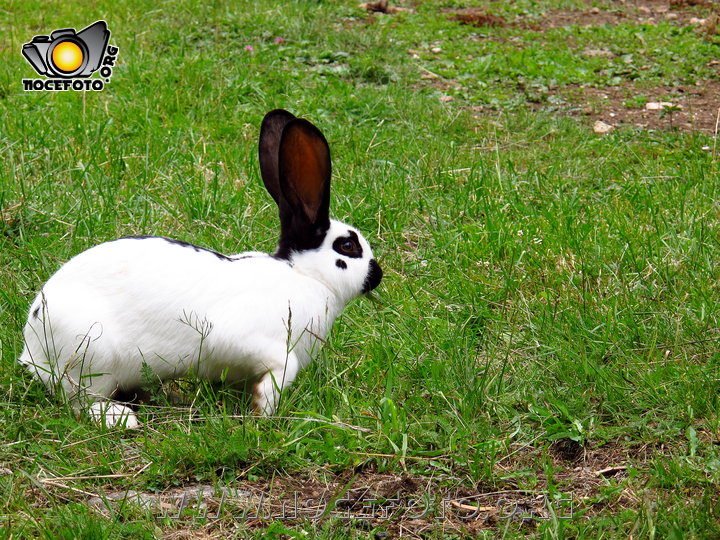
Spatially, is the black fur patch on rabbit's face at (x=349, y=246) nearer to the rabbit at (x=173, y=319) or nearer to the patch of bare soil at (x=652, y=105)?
the rabbit at (x=173, y=319)

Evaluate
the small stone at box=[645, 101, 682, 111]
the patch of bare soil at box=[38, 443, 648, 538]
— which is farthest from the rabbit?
the small stone at box=[645, 101, 682, 111]

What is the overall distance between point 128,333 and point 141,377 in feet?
0.52

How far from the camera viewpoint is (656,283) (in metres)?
3.84

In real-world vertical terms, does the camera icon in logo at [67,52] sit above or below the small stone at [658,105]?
above

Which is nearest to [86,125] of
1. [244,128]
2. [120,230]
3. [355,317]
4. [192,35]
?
[244,128]

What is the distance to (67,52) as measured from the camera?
6.64 metres

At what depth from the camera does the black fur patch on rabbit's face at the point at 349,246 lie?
10.8 ft

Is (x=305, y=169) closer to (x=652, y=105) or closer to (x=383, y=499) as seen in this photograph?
(x=383, y=499)

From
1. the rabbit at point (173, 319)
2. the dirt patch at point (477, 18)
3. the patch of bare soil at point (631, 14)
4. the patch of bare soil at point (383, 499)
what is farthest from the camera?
the patch of bare soil at point (631, 14)

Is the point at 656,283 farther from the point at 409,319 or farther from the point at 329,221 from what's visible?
the point at 329,221

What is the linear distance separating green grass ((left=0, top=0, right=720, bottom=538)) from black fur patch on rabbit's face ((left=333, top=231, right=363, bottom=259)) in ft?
1.17

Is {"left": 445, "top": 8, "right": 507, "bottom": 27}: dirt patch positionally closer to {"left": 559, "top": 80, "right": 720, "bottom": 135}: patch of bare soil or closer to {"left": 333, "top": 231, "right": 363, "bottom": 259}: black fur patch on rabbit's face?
{"left": 559, "top": 80, "right": 720, "bottom": 135}: patch of bare soil

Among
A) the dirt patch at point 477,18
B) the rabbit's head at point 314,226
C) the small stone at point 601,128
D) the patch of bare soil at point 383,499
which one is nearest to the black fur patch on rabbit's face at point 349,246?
the rabbit's head at point 314,226

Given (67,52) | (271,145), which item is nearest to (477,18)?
(67,52)
